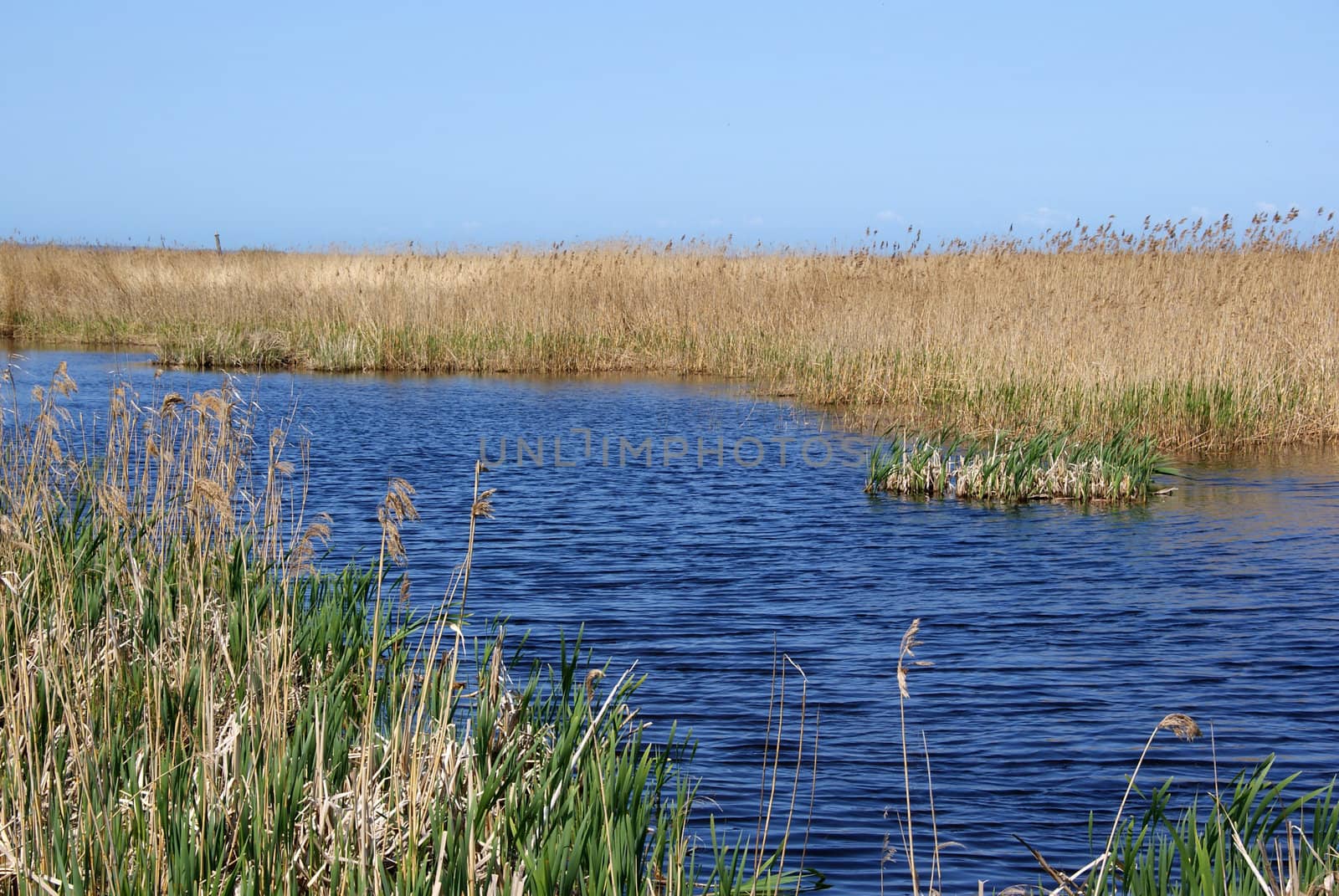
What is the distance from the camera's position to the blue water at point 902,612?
4.43 metres

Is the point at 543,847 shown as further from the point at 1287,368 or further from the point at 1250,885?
the point at 1287,368

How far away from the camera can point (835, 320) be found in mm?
16641

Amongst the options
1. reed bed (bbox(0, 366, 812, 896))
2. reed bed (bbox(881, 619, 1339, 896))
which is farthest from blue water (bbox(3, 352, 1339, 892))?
reed bed (bbox(0, 366, 812, 896))

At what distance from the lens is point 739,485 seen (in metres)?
10.7

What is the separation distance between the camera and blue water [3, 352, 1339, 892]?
443 cm

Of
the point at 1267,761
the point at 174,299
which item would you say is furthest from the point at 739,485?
the point at 174,299

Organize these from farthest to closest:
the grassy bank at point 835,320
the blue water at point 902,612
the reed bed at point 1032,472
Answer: the grassy bank at point 835,320 → the reed bed at point 1032,472 → the blue water at point 902,612

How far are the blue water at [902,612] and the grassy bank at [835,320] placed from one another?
1.07 metres

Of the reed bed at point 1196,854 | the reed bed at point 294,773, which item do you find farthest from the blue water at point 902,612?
the reed bed at point 294,773

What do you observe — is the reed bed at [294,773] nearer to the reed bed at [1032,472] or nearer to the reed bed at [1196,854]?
the reed bed at [1196,854]

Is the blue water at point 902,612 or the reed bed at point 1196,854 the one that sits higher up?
the reed bed at point 1196,854

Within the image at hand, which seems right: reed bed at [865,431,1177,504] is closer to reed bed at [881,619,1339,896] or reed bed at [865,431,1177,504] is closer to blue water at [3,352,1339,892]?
blue water at [3,352,1339,892]

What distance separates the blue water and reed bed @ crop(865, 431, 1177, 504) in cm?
22

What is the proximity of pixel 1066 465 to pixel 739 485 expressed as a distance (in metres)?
2.60
